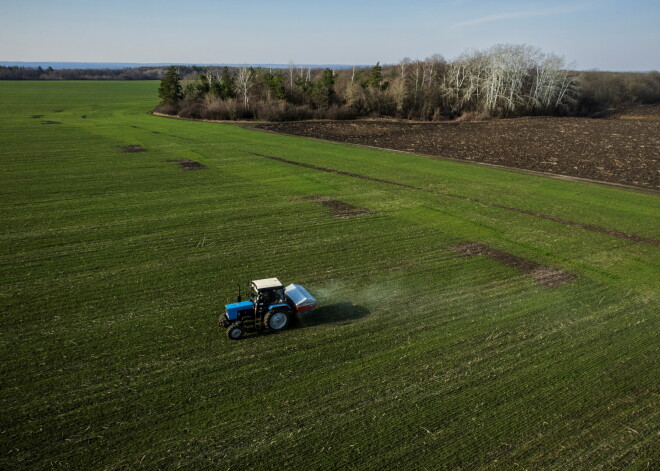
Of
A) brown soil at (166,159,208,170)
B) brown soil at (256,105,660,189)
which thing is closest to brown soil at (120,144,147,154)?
brown soil at (166,159,208,170)

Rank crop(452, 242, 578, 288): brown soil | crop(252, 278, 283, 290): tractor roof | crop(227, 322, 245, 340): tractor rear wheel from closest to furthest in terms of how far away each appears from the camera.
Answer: crop(227, 322, 245, 340): tractor rear wheel, crop(252, 278, 283, 290): tractor roof, crop(452, 242, 578, 288): brown soil

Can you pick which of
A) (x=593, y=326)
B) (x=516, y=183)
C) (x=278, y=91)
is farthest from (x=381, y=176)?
(x=278, y=91)

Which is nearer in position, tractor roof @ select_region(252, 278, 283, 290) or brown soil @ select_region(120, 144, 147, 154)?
tractor roof @ select_region(252, 278, 283, 290)

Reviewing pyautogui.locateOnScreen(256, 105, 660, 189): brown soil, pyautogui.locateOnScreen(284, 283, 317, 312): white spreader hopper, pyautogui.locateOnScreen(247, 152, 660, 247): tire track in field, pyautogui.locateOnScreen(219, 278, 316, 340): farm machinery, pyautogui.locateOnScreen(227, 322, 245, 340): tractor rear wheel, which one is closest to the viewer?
pyautogui.locateOnScreen(227, 322, 245, 340): tractor rear wheel

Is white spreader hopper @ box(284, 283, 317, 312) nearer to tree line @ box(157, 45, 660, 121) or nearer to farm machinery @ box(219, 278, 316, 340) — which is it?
farm machinery @ box(219, 278, 316, 340)

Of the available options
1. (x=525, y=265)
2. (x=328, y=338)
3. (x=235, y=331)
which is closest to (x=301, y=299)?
(x=328, y=338)

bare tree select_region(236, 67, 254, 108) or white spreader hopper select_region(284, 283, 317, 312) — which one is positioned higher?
bare tree select_region(236, 67, 254, 108)

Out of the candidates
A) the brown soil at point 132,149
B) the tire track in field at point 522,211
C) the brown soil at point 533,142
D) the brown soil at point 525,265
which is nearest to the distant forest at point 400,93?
the brown soil at point 533,142

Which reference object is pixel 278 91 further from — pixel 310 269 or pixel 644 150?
pixel 310 269
